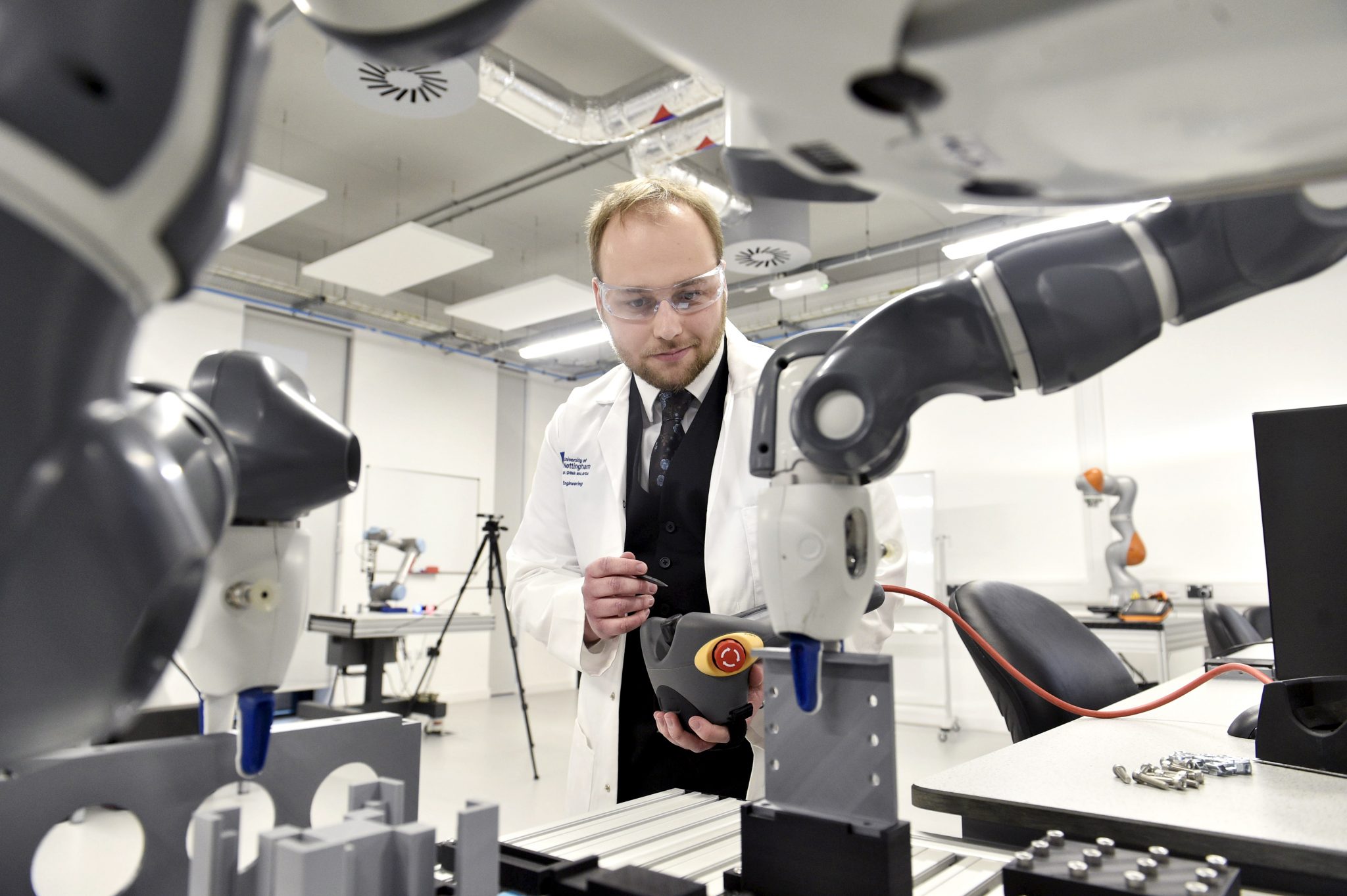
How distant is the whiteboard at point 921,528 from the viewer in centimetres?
614

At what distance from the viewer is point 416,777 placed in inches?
25.6

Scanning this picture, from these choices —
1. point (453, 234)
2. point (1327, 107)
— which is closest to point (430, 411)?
point (453, 234)

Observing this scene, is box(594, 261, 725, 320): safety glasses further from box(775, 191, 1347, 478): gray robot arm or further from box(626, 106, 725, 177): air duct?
box(626, 106, 725, 177): air duct

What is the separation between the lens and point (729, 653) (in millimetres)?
860

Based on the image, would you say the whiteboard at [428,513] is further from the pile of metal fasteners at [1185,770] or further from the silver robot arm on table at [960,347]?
the silver robot arm on table at [960,347]

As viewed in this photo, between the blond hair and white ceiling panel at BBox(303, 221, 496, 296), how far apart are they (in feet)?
11.3

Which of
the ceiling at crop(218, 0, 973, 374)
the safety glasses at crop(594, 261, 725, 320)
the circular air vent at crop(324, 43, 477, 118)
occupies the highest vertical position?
the ceiling at crop(218, 0, 973, 374)

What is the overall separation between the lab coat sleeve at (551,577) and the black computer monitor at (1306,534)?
2.97ft

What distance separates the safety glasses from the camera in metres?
1.37

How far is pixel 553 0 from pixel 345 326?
13.3 ft

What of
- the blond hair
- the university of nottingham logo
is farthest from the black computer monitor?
the university of nottingham logo

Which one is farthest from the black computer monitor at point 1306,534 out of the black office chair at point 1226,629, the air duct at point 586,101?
the air duct at point 586,101

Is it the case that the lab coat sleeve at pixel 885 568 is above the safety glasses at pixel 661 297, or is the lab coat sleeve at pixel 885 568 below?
below

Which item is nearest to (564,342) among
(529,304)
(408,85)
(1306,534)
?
(529,304)
